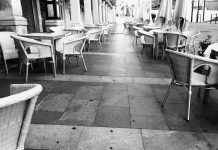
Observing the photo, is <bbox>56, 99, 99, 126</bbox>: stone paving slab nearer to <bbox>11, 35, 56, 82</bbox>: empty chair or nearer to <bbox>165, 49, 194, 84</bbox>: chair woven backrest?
<bbox>165, 49, 194, 84</bbox>: chair woven backrest

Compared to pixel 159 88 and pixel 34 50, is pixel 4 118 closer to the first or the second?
pixel 159 88

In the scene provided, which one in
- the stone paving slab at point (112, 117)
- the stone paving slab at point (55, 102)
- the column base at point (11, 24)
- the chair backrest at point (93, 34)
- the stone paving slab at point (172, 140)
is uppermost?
the column base at point (11, 24)

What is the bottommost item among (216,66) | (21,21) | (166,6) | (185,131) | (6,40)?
(185,131)

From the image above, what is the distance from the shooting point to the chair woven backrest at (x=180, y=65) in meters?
2.26

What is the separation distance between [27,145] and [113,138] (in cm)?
85

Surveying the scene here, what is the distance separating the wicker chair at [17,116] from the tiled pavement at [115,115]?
2.85ft

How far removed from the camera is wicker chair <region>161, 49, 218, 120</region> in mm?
2209

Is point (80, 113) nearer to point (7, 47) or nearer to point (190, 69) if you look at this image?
point (190, 69)

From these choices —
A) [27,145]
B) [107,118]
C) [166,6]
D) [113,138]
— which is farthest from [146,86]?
[166,6]

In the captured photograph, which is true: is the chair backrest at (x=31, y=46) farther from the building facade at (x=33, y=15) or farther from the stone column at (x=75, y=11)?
the stone column at (x=75, y=11)

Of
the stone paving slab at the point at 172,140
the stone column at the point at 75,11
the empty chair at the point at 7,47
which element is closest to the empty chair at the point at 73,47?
the empty chair at the point at 7,47

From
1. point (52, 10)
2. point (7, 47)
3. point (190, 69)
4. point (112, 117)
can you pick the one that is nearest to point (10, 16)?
point (7, 47)

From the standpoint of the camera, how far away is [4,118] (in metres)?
0.92

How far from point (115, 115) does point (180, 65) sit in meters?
1.03
